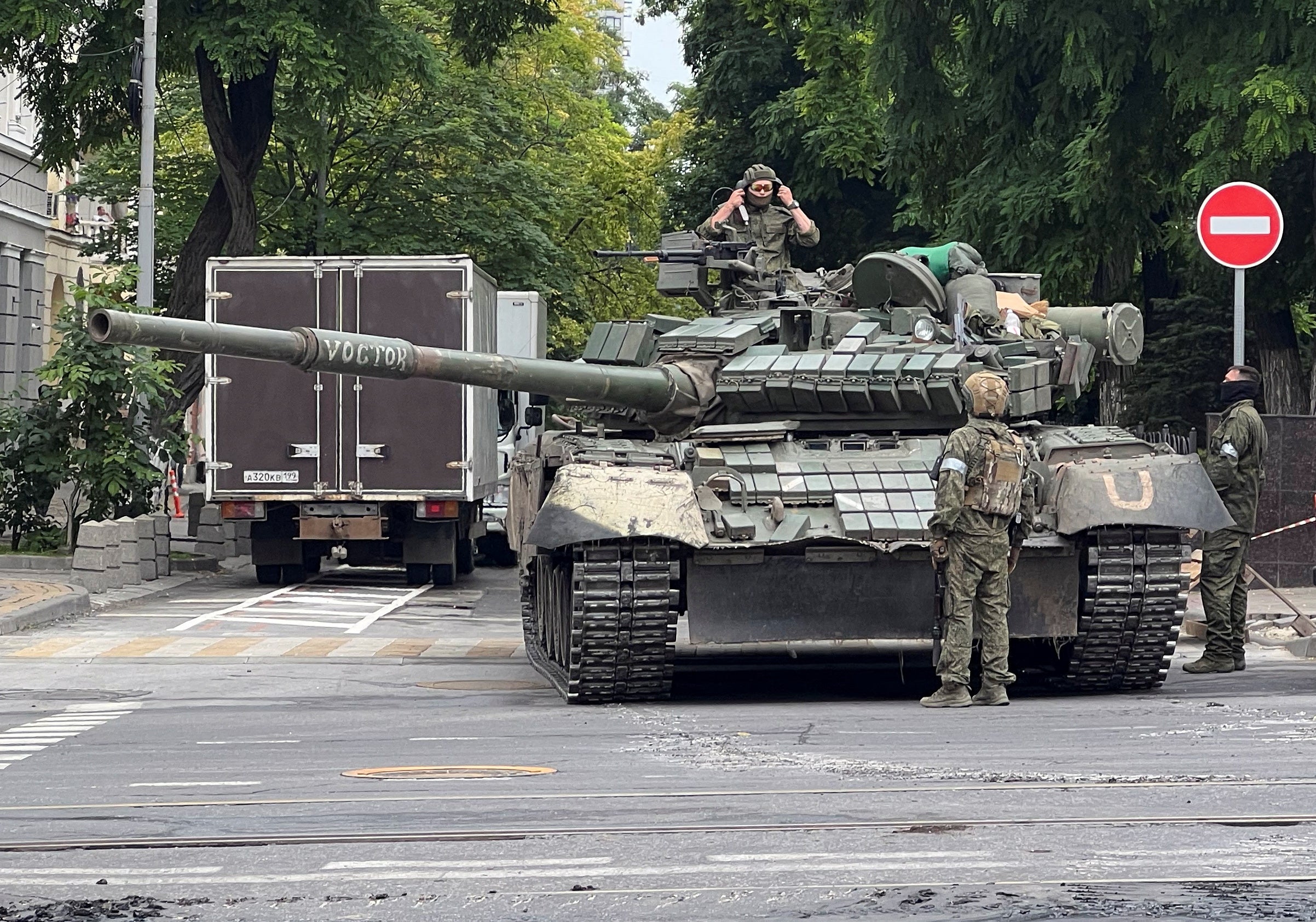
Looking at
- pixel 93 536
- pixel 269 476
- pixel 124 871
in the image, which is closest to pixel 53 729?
pixel 124 871

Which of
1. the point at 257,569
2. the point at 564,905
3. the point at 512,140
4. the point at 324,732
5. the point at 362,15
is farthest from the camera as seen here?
the point at 512,140

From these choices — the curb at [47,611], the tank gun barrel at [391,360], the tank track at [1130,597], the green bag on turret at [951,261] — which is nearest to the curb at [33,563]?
the curb at [47,611]

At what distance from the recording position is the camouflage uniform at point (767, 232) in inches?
578

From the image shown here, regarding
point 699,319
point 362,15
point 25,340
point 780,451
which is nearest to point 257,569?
point 362,15

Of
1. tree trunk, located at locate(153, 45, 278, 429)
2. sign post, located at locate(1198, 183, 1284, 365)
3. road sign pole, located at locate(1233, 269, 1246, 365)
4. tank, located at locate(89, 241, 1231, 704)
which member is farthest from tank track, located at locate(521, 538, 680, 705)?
tree trunk, located at locate(153, 45, 278, 429)

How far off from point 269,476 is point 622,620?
1086 cm

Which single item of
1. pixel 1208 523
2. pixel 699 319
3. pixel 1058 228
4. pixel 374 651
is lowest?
pixel 374 651

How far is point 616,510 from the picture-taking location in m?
10.7

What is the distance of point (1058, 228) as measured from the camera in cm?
2311

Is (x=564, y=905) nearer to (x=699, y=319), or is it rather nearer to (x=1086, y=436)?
(x=1086, y=436)

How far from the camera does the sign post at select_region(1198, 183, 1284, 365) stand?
1498 centimetres

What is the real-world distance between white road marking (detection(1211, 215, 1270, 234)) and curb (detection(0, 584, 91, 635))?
932 centimetres

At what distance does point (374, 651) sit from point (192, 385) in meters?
13.2

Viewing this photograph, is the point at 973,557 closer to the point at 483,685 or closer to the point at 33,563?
the point at 483,685
